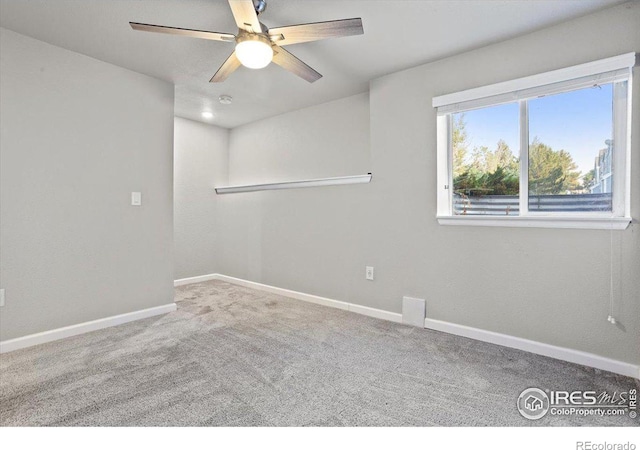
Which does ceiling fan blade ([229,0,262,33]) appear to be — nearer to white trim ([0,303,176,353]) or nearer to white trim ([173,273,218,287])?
white trim ([0,303,176,353])

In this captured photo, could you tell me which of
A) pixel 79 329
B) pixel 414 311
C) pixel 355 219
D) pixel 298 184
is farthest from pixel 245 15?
pixel 79 329

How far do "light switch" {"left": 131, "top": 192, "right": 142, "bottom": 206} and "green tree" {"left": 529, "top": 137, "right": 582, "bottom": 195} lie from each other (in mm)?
3319

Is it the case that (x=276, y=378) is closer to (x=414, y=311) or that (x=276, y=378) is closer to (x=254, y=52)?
(x=414, y=311)

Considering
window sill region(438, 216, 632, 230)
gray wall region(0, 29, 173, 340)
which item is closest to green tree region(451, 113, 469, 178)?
window sill region(438, 216, 632, 230)

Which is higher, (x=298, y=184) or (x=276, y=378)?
(x=298, y=184)

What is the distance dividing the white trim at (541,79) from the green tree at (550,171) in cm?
40

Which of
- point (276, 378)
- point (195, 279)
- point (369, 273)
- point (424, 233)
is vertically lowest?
point (276, 378)

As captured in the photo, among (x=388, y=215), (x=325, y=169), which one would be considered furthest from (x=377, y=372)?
(x=325, y=169)

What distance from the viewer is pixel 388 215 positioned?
295 centimetres

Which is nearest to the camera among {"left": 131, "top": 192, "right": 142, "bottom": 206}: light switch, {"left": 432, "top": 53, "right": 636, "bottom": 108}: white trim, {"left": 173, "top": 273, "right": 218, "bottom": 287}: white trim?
{"left": 432, "top": 53, "right": 636, "bottom": 108}: white trim

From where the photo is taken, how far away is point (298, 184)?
3742 mm

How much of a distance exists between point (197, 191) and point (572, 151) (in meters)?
4.21

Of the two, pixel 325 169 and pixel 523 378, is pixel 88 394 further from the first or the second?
pixel 325 169

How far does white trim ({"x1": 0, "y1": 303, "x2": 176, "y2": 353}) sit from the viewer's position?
227 cm
